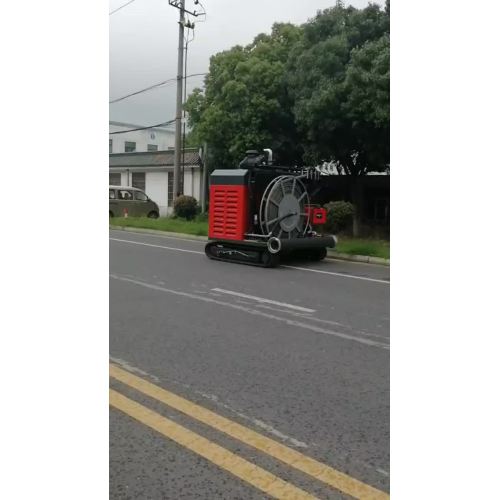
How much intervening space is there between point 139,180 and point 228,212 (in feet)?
63.2

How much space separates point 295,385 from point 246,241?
276 inches

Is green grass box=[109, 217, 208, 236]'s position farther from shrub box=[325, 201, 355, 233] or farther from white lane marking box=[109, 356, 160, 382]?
white lane marking box=[109, 356, 160, 382]

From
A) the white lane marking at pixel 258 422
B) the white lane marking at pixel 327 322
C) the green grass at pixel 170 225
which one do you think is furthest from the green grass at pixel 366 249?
the white lane marking at pixel 258 422

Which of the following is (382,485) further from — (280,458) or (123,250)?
(123,250)

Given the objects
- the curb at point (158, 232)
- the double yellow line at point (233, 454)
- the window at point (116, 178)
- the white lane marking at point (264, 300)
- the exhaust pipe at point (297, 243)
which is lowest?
the double yellow line at point (233, 454)

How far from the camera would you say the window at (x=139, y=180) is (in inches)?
1166

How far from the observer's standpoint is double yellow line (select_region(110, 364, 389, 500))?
2785 millimetres

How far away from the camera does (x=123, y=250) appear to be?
13016mm

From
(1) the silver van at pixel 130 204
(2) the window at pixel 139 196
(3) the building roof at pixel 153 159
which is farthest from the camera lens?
(3) the building roof at pixel 153 159

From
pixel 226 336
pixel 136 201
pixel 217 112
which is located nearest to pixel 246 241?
pixel 226 336

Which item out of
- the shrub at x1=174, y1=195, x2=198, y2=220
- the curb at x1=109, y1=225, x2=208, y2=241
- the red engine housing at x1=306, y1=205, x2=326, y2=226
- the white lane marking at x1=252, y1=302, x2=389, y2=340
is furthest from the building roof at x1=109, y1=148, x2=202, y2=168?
the white lane marking at x1=252, y1=302, x2=389, y2=340

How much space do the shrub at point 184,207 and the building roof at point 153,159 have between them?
4429mm

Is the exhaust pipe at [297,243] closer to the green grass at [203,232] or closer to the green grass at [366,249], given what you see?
the green grass at [366,249]

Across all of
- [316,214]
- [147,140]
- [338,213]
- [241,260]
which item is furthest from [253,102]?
[147,140]
